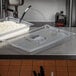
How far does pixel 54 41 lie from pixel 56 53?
0.41 feet

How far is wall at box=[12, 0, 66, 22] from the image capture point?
2.41m

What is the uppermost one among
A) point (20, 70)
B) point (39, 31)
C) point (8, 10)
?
→ point (8, 10)

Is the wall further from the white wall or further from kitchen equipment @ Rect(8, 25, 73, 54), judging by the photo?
kitchen equipment @ Rect(8, 25, 73, 54)

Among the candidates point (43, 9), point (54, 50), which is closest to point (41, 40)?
point (54, 50)

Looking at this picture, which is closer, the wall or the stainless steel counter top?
the stainless steel counter top

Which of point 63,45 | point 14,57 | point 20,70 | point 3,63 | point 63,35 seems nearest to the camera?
point 14,57

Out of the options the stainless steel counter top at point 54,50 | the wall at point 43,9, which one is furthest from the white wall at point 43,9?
the stainless steel counter top at point 54,50

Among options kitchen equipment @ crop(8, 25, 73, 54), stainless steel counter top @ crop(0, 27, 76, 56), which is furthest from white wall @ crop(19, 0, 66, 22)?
stainless steel counter top @ crop(0, 27, 76, 56)

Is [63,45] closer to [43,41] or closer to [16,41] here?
[43,41]

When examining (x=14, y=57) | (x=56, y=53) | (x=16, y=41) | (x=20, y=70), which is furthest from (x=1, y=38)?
(x=20, y=70)

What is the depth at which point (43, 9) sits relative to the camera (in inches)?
96.2

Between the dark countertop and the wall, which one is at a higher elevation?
the wall

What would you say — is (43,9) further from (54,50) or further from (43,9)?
(54,50)

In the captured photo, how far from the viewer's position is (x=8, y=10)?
230cm
